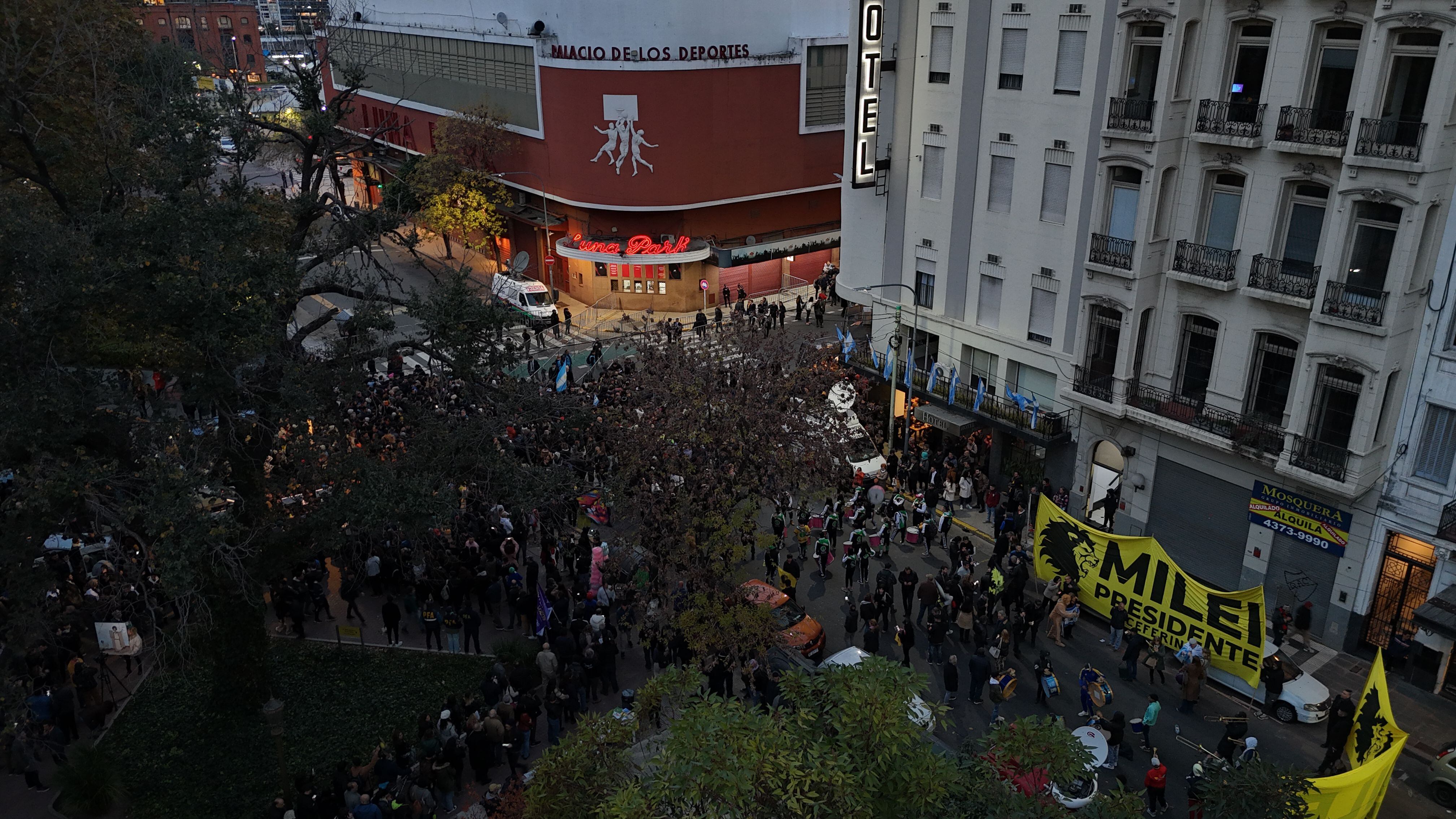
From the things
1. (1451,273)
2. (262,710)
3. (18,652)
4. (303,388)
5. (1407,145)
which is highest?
(1407,145)

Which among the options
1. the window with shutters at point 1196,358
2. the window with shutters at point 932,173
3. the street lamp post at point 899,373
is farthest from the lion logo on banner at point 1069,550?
the window with shutters at point 932,173

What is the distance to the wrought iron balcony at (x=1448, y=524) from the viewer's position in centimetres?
2312

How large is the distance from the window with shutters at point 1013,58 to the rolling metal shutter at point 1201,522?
1242 centimetres

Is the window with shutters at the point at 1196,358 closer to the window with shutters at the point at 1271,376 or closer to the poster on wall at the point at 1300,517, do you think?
the window with shutters at the point at 1271,376

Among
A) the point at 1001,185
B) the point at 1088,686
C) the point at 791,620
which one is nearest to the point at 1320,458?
the point at 1088,686

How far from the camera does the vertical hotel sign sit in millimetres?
33844

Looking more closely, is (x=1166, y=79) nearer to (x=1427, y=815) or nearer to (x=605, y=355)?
(x=1427, y=815)

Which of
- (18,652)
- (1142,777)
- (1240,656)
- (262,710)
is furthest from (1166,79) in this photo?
(18,652)

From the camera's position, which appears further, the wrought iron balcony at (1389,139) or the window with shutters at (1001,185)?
the window with shutters at (1001,185)

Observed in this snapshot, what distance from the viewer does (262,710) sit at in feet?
75.8

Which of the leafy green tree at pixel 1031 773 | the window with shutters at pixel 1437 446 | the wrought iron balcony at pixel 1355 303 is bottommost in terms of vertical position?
the window with shutters at pixel 1437 446

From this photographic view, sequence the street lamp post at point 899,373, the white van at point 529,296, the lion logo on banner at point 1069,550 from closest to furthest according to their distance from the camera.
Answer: the lion logo on banner at point 1069,550, the street lamp post at point 899,373, the white van at point 529,296

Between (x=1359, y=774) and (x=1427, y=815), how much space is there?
601 centimetres

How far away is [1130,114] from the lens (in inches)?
1086
